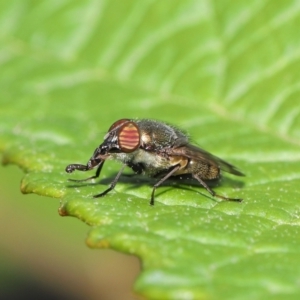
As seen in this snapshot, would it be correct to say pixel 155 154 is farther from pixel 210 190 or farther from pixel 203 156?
pixel 210 190

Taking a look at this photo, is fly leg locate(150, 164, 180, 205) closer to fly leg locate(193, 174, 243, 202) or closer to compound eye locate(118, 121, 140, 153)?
fly leg locate(193, 174, 243, 202)

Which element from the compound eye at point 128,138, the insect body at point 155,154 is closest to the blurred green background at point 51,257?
the insect body at point 155,154

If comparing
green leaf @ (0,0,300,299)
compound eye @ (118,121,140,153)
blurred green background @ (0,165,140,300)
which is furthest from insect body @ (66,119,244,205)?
blurred green background @ (0,165,140,300)

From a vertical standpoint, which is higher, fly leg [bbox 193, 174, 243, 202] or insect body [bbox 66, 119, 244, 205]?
insect body [bbox 66, 119, 244, 205]

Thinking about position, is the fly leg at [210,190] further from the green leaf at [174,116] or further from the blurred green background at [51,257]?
the blurred green background at [51,257]

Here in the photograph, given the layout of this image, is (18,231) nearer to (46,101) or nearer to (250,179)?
(46,101)

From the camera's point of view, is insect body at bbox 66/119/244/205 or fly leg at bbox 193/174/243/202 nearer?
fly leg at bbox 193/174/243/202

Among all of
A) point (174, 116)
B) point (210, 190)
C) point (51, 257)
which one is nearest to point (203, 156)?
point (210, 190)
